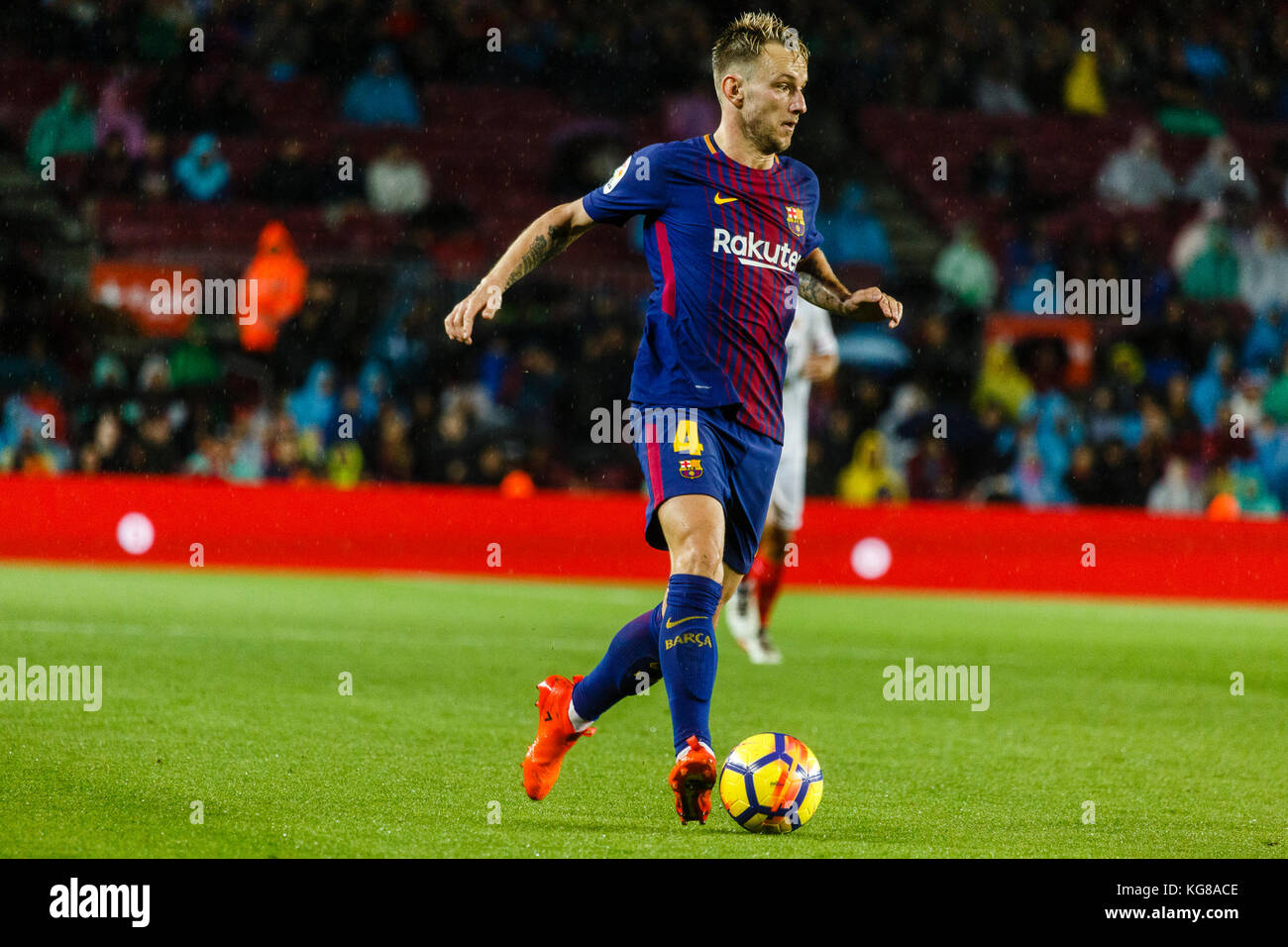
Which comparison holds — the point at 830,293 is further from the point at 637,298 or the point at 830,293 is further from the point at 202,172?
the point at 202,172

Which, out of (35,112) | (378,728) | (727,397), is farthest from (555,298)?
(727,397)

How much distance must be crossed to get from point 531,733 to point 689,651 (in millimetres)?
1913

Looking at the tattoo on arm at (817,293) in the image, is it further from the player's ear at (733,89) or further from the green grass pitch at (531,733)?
the green grass pitch at (531,733)

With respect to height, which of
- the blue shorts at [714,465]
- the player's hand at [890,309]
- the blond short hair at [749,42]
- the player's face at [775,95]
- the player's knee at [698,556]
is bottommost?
the player's knee at [698,556]

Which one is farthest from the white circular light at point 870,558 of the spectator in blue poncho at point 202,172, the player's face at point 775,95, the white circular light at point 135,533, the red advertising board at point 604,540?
the player's face at point 775,95

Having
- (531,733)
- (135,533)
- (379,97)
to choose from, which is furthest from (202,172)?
(531,733)

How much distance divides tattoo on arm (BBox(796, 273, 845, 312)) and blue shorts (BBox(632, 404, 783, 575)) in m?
0.63

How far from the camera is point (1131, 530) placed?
1470 centimetres

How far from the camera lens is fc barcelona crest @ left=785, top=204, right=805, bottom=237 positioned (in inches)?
216

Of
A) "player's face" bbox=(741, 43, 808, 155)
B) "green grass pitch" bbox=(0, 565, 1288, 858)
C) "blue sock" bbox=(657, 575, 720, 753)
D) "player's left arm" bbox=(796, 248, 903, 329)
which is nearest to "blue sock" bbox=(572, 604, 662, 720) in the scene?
"blue sock" bbox=(657, 575, 720, 753)

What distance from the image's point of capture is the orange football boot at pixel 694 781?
189 inches

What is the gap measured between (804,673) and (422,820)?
14.8ft

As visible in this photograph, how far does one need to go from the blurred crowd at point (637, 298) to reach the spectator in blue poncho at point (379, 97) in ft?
0.12

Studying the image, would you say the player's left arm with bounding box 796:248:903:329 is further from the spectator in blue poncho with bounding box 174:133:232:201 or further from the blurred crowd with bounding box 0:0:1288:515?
the spectator in blue poncho with bounding box 174:133:232:201
